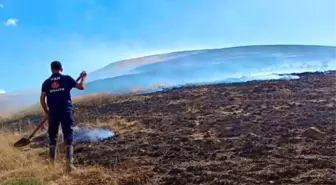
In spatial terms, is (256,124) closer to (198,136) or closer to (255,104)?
(198,136)

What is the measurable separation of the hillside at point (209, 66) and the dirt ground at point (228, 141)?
9.34m

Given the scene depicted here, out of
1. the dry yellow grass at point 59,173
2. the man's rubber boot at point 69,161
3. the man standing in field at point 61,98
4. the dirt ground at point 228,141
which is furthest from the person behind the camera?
the man standing in field at point 61,98

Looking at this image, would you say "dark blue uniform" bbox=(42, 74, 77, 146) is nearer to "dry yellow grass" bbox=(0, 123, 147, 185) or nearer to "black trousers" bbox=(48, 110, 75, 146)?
"black trousers" bbox=(48, 110, 75, 146)

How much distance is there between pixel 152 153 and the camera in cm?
797

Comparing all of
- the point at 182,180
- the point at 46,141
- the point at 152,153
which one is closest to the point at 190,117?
the point at 46,141

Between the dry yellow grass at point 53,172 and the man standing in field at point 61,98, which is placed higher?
the man standing in field at point 61,98

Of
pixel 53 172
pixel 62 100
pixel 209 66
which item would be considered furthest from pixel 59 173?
pixel 209 66

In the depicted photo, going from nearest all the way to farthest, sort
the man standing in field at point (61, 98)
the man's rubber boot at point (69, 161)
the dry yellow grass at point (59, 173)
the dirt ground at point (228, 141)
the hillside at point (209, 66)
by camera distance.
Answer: the dirt ground at point (228, 141), the dry yellow grass at point (59, 173), the man's rubber boot at point (69, 161), the man standing in field at point (61, 98), the hillside at point (209, 66)

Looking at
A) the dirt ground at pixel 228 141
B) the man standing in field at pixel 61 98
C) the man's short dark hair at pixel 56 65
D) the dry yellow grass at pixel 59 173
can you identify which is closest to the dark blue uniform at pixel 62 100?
the man standing in field at pixel 61 98

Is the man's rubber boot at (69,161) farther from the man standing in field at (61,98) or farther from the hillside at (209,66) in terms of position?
the hillside at (209,66)

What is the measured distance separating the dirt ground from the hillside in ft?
30.6

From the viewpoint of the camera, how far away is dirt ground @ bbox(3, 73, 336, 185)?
616 cm

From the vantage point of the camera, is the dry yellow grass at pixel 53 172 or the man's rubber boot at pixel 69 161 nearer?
the dry yellow grass at pixel 53 172

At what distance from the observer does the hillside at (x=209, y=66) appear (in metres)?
25.6
